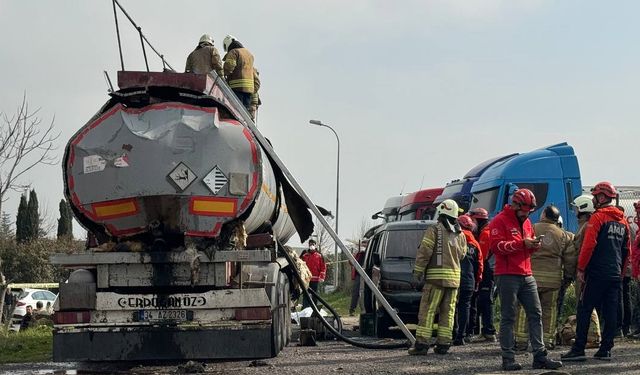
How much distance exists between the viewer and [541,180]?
2352 centimetres

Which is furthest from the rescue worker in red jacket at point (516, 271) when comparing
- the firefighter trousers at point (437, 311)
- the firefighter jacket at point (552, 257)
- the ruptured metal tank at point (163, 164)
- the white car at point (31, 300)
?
the white car at point (31, 300)

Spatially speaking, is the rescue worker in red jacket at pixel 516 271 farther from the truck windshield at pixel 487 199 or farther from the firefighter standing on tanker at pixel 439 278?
the truck windshield at pixel 487 199

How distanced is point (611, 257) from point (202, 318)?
14.6ft

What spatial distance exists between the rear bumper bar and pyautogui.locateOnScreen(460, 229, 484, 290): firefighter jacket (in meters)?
4.47

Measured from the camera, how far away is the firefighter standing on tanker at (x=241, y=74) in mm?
16359

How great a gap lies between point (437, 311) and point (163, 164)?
4.09 m

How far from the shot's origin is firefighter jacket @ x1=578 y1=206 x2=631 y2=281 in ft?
39.3

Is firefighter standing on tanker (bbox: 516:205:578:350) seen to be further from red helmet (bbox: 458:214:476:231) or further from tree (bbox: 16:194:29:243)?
tree (bbox: 16:194:29:243)

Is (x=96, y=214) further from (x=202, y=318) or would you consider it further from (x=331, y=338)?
(x=331, y=338)

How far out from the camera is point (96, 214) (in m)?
12.0

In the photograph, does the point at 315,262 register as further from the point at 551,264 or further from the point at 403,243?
the point at 551,264

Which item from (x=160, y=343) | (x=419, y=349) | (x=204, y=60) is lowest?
(x=419, y=349)

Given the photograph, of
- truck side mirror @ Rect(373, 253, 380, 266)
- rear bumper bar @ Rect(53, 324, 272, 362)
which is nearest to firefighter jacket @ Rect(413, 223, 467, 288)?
rear bumper bar @ Rect(53, 324, 272, 362)

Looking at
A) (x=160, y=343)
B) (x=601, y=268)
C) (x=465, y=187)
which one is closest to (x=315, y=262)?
(x=465, y=187)
